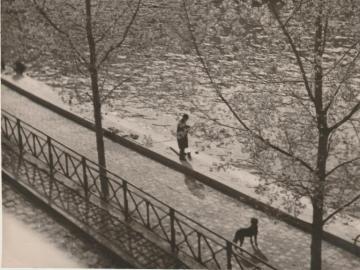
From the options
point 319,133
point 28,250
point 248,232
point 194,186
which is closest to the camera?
point 319,133

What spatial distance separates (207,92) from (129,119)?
3847 mm

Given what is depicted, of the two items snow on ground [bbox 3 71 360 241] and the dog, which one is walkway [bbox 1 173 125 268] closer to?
the dog

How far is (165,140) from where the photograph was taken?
17.3 meters

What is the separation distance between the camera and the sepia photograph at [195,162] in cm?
995

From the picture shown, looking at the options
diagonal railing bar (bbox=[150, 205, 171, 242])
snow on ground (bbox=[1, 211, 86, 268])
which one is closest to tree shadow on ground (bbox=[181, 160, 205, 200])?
diagonal railing bar (bbox=[150, 205, 171, 242])

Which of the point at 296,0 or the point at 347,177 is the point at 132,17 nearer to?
the point at 296,0

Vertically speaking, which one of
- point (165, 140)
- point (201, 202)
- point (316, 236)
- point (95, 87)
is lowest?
point (201, 202)

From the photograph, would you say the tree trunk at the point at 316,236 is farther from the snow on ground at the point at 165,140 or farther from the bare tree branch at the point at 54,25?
the bare tree branch at the point at 54,25

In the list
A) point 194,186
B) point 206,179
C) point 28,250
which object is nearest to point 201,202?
point 194,186

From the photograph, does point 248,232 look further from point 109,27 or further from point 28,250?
point 109,27

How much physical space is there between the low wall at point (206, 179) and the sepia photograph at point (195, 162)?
1.4 inches

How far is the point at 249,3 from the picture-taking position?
9.85 meters

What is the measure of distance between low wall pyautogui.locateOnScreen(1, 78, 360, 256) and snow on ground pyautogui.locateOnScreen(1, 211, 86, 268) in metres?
3.90

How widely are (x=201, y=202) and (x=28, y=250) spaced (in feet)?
14.2
